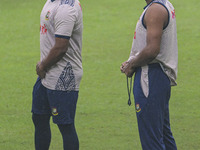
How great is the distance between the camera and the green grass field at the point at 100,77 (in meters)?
5.70

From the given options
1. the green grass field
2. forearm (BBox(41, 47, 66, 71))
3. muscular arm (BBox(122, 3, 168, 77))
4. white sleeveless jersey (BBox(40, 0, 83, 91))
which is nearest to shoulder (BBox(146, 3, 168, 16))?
muscular arm (BBox(122, 3, 168, 77))

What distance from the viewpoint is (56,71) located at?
432cm

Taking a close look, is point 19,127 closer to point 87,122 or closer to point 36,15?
point 87,122

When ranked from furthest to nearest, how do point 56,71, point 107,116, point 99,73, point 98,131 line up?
point 99,73
point 107,116
point 98,131
point 56,71

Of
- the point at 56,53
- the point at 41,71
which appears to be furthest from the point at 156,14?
the point at 41,71

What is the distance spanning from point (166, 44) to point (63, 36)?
871mm

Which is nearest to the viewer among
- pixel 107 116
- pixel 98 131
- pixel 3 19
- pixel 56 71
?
pixel 56 71

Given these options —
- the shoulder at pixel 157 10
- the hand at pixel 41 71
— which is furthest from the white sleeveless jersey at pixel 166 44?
the hand at pixel 41 71

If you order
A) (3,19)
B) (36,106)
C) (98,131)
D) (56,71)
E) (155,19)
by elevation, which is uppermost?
(3,19)

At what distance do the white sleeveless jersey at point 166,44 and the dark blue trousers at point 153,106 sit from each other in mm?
59

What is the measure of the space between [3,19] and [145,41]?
26.1 feet

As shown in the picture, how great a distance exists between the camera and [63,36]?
4.13m

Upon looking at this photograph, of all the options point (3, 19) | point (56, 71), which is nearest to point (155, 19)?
point (56, 71)

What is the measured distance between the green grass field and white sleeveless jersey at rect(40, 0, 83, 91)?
127cm
